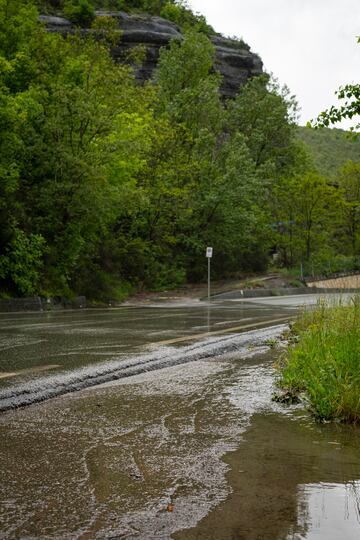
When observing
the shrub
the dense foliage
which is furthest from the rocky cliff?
the dense foliage

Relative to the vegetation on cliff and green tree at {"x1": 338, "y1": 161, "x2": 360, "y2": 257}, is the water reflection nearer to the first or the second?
green tree at {"x1": 338, "y1": 161, "x2": 360, "y2": 257}

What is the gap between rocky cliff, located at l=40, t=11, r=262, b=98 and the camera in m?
59.1

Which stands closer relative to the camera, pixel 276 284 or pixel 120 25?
pixel 276 284

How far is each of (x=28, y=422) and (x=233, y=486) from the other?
78.6 inches

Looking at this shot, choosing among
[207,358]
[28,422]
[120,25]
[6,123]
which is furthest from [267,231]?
[28,422]

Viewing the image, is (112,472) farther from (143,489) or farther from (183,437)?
(183,437)

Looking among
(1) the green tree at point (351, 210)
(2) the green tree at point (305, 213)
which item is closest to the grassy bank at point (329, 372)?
(2) the green tree at point (305, 213)

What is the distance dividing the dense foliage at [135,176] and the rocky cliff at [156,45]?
7.04 metres

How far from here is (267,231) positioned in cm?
4288

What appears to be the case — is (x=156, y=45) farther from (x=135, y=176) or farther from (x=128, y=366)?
(x=128, y=366)

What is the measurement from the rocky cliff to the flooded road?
5336cm

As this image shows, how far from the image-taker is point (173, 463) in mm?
3734

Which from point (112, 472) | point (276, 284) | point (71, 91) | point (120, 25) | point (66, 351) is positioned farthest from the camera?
point (120, 25)

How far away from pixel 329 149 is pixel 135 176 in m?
63.9
